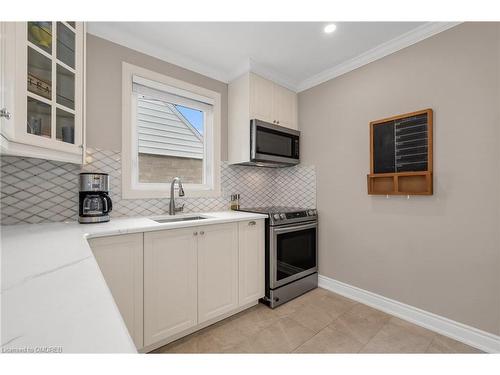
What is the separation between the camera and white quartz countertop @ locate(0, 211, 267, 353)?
14.2 inches

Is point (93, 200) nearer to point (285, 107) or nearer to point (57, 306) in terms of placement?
point (57, 306)

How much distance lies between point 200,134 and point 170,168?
53cm

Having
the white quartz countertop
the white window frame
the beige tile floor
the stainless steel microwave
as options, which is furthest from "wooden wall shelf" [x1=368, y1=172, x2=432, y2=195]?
the white quartz countertop

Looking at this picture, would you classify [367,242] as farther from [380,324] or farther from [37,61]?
[37,61]

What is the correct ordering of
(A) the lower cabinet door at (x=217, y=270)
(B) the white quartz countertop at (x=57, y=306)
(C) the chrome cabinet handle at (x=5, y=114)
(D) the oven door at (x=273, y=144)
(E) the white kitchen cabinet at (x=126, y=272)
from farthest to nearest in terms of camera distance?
(D) the oven door at (x=273, y=144), (A) the lower cabinet door at (x=217, y=270), (E) the white kitchen cabinet at (x=126, y=272), (C) the chrome cabinet handle at (x=5, y=114), (B) the white quartz countertop at (x=57, y=306)

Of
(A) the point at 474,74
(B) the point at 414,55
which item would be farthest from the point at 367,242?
(B) the point at 414,55

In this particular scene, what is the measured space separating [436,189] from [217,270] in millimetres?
1925

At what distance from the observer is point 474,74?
1660 mm

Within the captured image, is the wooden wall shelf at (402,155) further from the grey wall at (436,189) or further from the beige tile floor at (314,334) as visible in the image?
the beige tile floor at (314,334)

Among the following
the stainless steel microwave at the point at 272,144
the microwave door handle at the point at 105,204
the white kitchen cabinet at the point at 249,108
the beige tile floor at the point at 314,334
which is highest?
the white kitchen cabinet at the point at 249,108

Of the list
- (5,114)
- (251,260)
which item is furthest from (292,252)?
(5,114)

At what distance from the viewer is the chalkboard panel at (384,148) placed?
6.77 feet

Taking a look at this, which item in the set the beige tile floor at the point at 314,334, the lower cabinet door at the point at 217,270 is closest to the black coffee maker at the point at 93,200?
the lower cabinet door at the point at 217,270

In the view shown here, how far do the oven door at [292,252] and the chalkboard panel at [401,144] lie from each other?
38.0 inches
